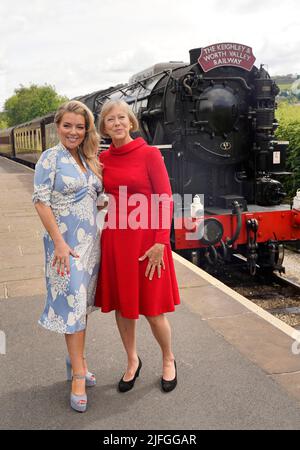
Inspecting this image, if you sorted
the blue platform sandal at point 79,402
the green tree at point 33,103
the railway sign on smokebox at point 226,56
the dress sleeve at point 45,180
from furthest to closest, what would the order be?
1. the green tree at point 33,103
2. the railway sign on smokebox at point 226,56
3. the blue platform sandal at point 79,402
4. the dress sleeve at point 45,180

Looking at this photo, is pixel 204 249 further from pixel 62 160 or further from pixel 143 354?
pixel 62 160

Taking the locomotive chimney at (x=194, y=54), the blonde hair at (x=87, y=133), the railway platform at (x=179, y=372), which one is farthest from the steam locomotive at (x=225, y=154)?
the blonde hair at (x=87, y=133)

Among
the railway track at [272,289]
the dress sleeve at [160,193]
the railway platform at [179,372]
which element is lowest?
the railway track at [272,289]

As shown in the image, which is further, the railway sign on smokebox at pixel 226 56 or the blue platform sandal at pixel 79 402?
the railway sign on smokebox at pixel 226 56

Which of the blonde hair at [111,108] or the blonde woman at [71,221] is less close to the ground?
the blonde hair at [111,108]

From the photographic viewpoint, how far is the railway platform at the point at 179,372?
2.66 metres

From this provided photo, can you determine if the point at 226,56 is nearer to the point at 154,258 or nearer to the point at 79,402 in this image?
the point at 154,258

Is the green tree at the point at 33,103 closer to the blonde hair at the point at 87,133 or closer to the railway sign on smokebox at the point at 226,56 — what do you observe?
the railway sign on smokebox at the point at 226,56

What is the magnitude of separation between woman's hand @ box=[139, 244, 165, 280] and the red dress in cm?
4

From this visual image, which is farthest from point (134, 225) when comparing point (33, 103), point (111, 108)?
point (33, 103)

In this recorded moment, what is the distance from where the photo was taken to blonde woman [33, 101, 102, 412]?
8.75 feet

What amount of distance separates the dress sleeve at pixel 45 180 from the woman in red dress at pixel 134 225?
1.14 ft

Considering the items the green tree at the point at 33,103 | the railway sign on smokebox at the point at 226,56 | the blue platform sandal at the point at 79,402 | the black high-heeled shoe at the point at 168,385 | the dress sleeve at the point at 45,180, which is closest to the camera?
the dress sleeve at the point at 45,180

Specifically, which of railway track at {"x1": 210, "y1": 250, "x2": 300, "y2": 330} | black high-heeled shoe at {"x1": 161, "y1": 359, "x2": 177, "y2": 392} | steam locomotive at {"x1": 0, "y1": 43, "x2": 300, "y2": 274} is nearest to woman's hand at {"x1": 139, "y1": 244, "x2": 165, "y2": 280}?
black high-heeled shoe at {"x1": 161, "y1": 359, "x2": 177, "y2": 392}
